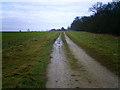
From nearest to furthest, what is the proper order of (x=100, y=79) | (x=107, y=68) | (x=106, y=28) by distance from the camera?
(x=100, y=79) < (x=107, y=68) < (x=106, y=28)

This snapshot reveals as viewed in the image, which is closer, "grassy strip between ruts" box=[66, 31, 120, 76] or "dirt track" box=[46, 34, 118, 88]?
"dirt track" box=[46, 34, 118, 88]

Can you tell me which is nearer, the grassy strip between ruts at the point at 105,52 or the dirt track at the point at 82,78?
the dirt track at the point at 82,78

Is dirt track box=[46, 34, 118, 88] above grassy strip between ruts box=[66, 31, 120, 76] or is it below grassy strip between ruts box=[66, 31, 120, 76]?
below

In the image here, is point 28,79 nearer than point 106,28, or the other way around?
point 28,79

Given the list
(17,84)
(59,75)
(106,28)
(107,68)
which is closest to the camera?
(17,84)

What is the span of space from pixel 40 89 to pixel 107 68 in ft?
14.9

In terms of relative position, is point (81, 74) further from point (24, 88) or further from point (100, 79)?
point (24, 88)

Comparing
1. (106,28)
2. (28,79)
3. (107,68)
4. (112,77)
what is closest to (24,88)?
(28,79)

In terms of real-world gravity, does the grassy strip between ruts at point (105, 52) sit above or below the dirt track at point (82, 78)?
above

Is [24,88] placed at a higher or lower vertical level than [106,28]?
lower

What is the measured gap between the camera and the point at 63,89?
6133mm

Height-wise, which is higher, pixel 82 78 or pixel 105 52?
pixel 105 52

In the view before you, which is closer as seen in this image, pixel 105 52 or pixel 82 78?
pixel 82 78

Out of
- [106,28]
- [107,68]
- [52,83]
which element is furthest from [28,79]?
[106,28]
